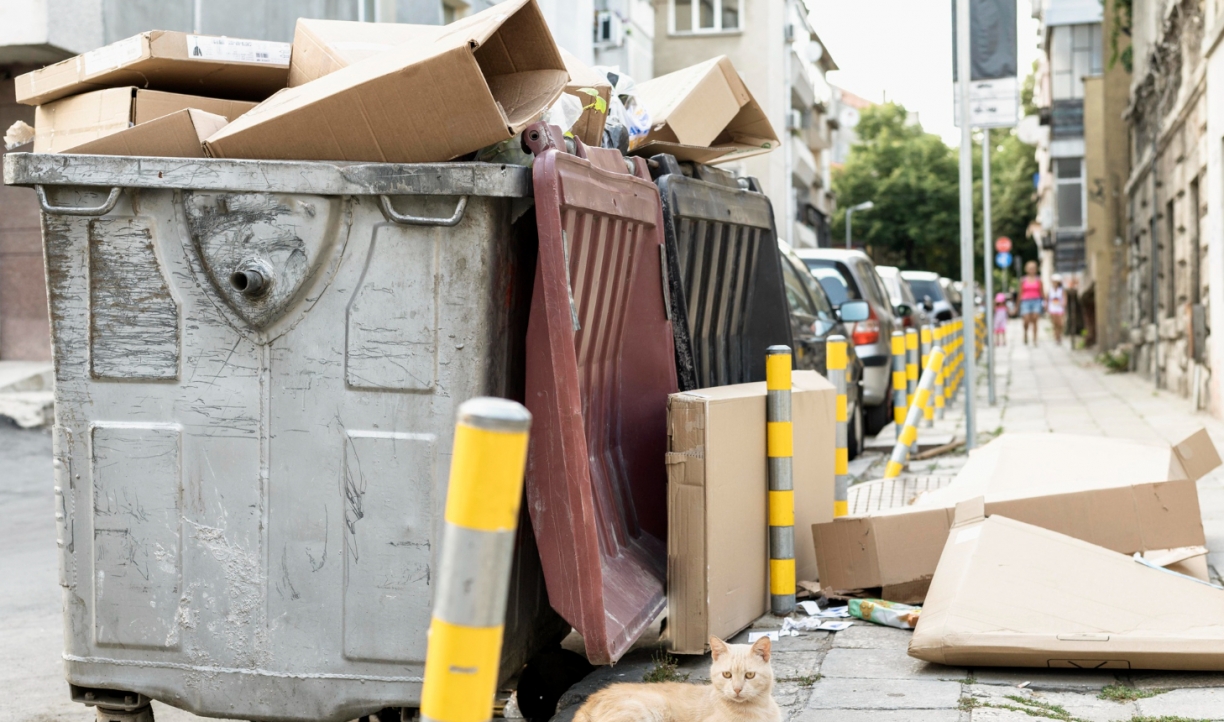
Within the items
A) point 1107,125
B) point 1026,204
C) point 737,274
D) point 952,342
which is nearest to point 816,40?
point 1026,204

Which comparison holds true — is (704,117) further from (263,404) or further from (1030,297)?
(1030,297)

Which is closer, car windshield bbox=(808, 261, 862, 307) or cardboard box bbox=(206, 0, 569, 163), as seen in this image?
cardboard box bbox=(206, 0, 569, 163)

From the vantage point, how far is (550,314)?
3.61 m

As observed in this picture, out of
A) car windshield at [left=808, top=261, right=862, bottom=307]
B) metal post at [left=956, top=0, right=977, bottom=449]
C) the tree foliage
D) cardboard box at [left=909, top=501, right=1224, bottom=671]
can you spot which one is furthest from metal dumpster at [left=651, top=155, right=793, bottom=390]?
the tree foliage

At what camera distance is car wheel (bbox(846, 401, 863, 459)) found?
1134 cm

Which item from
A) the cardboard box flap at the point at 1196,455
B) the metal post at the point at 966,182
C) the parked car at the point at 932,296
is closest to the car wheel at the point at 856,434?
the metal post at the point at 966,182

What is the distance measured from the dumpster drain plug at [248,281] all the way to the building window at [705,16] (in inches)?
1586

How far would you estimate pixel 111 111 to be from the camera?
4.03 m

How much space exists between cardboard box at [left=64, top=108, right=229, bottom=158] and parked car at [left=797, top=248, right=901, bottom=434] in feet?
30.2

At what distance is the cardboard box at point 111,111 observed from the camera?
4.01 meters

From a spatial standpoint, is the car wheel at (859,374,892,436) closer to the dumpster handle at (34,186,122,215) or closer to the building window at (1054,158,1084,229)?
the dumpster handle at (34,186,122,215)

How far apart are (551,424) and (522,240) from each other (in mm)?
519

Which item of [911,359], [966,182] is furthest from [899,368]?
[911,359]

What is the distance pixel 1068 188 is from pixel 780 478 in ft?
144
